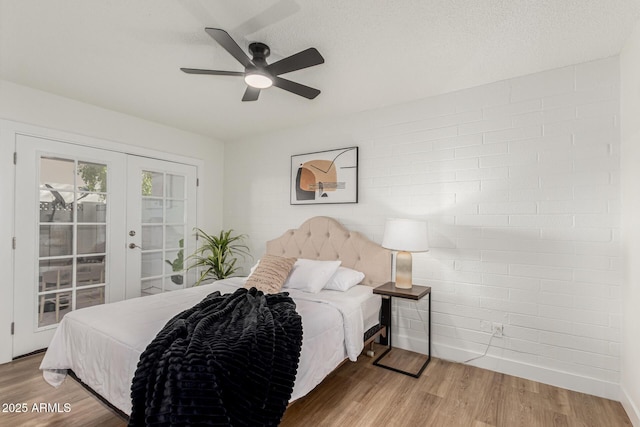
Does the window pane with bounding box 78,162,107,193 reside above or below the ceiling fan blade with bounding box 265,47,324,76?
below

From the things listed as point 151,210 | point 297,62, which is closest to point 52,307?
point 151,210

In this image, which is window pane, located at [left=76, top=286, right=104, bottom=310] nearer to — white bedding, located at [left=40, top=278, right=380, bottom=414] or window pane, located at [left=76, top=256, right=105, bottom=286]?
window pane, located at [left=76, top=256, right=105, bottom=286]

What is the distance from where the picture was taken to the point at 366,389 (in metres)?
2.31

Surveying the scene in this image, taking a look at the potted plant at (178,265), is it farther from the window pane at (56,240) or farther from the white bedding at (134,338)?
the white bedding at (134,338)

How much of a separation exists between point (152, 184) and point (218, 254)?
116cm

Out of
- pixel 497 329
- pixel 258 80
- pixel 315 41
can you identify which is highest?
pixel 315 41

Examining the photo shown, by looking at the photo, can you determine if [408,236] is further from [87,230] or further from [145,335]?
[87,230]

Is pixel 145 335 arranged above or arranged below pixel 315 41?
below

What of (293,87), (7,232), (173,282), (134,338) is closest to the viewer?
(134,338)

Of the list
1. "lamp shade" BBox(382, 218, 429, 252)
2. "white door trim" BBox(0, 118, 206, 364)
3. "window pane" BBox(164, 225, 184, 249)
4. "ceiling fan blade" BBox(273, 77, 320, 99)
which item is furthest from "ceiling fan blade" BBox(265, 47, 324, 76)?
"window pane" BBox(164, 225, 184, 249)

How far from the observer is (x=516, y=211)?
101 inches

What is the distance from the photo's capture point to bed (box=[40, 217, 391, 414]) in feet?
5.52

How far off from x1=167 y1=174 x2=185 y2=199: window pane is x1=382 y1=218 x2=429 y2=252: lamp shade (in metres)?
2.85

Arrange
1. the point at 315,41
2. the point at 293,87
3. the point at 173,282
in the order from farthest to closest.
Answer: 1. the point at 173,282
2. the point at 293,87
3. the point at 315,41
